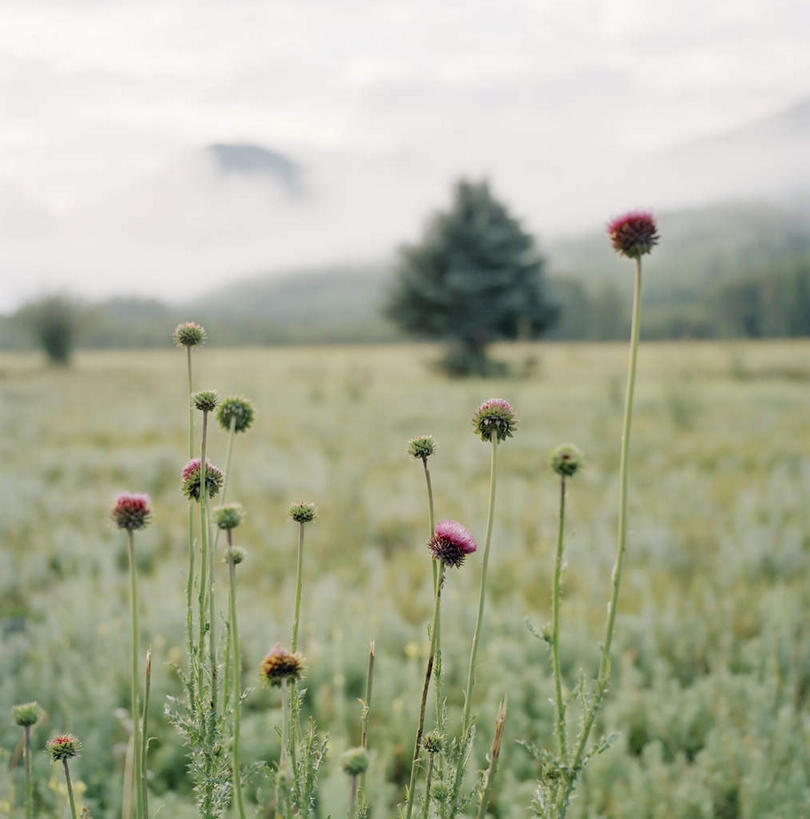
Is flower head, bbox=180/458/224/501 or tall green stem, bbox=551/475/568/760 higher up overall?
flower head, bbox=180/458/224/501

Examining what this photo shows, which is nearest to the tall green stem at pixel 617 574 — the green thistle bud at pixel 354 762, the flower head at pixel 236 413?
the green thistle bud at pixel 354 762

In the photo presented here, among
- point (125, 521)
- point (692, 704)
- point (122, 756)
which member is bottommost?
point (122, 756)

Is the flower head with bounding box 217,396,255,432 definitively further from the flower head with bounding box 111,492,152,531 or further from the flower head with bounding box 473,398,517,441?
the flower head with bounding box 473,398,517,441

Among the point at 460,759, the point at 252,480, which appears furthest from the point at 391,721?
the point at 252,480

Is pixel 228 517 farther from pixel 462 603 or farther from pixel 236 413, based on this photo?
pixel 462 603

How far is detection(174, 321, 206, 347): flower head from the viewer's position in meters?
1.40

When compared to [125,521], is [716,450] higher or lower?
lower

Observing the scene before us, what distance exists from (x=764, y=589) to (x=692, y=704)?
63.8 inches

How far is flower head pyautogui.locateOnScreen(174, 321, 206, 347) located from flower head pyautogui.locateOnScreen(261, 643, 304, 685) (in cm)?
64

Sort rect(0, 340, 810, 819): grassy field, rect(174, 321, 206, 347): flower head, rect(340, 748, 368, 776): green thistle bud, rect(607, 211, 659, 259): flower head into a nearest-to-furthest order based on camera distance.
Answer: rect(340, 748, 368, 776): green thistle bud < rect(607, 211, 659, 259): flower head < rect(174, 321, 206, 347): flower head < rect(0, 340, 810, 819): grassy field

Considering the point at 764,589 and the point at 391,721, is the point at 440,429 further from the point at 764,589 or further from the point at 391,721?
the point at 391,721

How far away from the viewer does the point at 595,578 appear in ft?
14.3

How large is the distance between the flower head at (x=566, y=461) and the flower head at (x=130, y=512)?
0.70 meters

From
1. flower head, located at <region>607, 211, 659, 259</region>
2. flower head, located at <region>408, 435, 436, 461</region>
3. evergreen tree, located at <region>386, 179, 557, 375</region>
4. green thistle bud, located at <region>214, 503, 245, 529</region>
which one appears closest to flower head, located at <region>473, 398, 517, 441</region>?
flower head, located at <region>408, 435, 436, 461</region>
